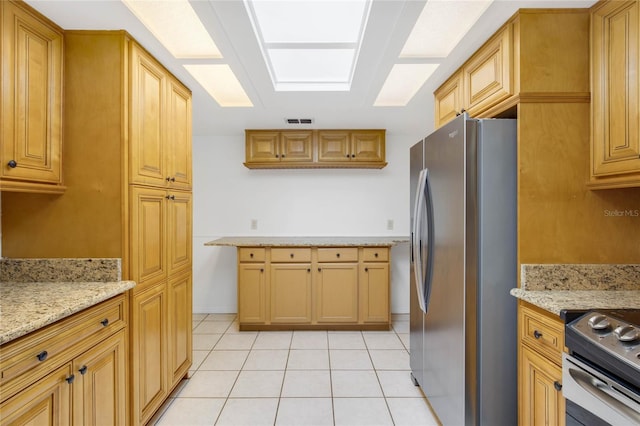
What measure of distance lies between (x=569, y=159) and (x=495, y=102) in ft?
1.49

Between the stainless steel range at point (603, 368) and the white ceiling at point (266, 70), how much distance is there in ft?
4.53

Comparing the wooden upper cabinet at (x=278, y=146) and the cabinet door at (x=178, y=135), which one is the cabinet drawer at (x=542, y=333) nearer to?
the cabinet door at (x=178, y=135)

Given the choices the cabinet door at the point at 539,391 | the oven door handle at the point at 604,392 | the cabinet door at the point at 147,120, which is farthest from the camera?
the cabinet door at the point at 147,120

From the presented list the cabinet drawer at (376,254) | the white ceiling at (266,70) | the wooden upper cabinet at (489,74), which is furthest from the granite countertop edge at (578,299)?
the cabinet drawer at (376,254)

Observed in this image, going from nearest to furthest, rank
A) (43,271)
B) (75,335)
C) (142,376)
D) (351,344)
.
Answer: (75,335)
(43,271)
(142,376)
(351,344)

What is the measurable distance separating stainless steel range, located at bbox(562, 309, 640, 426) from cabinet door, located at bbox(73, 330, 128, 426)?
1896 millimetres

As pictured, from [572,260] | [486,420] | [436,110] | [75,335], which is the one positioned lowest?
[486,420]

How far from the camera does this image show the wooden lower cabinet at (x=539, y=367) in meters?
1.21

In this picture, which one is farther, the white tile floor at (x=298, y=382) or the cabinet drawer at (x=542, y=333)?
the white tile floor at (x=298, y=382)

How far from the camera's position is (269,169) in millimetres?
3734

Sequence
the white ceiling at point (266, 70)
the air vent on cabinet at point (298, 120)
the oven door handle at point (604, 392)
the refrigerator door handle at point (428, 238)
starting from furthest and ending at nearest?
the air vent on cabinet at point (298, 120), the refrigerator door handle at point (428, 238), the white ceiling at point (266, 70), the oven door handle at point (604, 392)

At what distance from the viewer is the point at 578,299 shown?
1309mm

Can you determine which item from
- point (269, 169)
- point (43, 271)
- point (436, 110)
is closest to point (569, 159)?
point (436, 110)

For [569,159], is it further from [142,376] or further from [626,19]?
[142,376]
